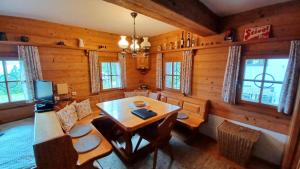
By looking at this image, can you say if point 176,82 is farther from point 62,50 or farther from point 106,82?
point 62,50

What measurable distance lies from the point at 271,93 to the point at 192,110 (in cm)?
138

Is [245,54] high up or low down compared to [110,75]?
up

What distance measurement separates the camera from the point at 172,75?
11.8 feet

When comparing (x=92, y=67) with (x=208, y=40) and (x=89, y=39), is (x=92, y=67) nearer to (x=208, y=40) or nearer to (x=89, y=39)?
(x=89, y=39)

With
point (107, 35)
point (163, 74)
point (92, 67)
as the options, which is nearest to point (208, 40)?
point (163, 74)

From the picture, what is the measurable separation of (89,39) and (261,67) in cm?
366

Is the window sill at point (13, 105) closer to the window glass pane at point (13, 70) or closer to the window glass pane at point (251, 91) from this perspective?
the window glass pane at point (13, 70)

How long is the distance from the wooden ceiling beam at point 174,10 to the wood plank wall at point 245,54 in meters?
0.52

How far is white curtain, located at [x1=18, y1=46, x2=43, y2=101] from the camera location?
238 centimetres

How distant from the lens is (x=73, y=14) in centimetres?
230

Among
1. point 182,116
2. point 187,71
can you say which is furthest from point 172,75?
point 182,116

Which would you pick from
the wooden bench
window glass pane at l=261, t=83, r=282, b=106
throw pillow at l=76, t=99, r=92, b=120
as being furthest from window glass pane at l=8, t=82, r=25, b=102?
window glass pane at l=261, t=83, r=282, b=106

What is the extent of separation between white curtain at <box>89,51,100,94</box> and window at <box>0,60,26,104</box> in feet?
4.18

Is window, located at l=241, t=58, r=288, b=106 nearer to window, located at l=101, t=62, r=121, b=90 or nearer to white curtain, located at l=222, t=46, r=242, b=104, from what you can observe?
white curtain, located at l=222, t=46, r=242, b=104
